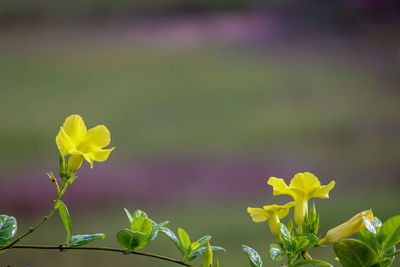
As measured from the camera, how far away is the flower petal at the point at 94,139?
1.30 ft

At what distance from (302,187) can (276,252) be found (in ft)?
0.18

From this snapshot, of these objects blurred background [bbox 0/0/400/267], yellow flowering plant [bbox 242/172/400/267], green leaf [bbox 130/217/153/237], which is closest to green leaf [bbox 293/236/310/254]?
yellow flowering plant [bbox 242/172/400/267]

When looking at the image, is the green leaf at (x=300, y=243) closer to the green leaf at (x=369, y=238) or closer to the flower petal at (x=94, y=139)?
the green leaf at (x=369, y=238)

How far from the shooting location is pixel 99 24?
2096 millimetres

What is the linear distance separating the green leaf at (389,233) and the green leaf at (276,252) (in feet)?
0.24

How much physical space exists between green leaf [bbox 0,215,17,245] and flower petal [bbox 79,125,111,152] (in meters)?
0.08

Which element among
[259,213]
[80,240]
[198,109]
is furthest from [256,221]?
[198,109]

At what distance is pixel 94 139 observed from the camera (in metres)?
0.40

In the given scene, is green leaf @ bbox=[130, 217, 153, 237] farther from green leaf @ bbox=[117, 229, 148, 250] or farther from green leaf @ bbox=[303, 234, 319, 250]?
green leaf @ bbox=[303, 234, 319, 250]

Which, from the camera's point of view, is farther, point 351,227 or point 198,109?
point 198,109

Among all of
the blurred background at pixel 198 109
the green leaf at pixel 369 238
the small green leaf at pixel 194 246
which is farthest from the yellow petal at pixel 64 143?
the blurred background at pixel 198 109

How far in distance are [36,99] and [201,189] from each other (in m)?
0.76

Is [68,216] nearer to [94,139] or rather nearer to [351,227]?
[94,139]

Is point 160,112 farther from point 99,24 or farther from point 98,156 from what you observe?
point 98,156
